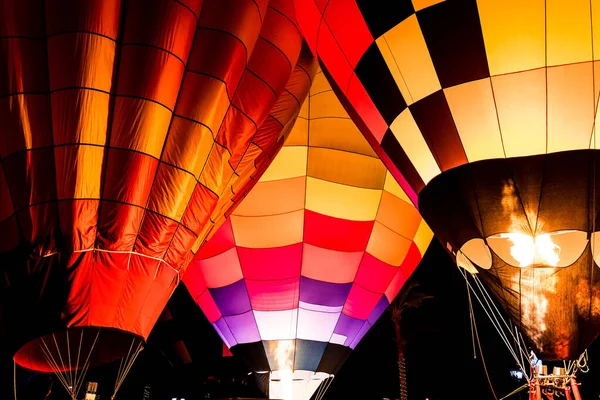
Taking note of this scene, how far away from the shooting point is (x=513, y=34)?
385 cm

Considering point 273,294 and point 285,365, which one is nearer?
point 285,365

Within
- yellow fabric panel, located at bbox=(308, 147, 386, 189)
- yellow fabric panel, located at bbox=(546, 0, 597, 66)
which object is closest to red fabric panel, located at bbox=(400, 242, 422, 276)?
yellow fabric panel, located at bbox=(308, 147, 386, 189)

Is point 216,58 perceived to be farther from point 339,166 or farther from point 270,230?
point 270,230

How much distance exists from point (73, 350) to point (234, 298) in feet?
8.08

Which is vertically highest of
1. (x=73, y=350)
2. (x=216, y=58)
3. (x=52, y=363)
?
(x=216, y=58)

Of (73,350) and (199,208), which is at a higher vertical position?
(199,208)

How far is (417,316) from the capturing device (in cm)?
1995

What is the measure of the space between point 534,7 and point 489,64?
440mm

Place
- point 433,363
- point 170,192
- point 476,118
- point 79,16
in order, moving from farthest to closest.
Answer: point 433,363
point 170,192
point 79,16
point 476,118

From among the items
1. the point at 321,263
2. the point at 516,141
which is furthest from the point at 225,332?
the point at 516,141

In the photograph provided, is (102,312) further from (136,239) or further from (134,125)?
(134,125)

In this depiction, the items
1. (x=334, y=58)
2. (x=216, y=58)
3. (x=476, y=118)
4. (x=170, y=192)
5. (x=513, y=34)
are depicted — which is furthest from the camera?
(x=334, y=58)

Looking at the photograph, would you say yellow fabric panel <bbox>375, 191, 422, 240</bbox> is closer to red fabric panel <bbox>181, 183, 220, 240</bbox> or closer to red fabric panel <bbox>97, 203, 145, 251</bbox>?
red fabric panel <bbox>181, 183, 220, 240</bbox>

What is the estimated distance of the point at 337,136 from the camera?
22.2 ft
